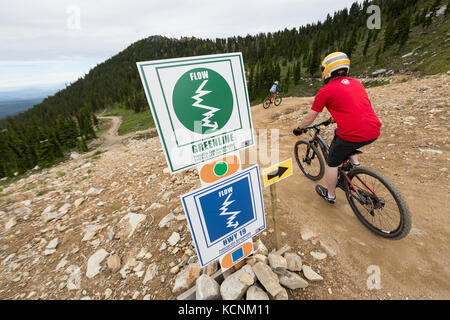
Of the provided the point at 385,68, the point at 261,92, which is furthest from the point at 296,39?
the point at 385,68

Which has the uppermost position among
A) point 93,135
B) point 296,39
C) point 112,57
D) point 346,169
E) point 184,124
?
point 112,57

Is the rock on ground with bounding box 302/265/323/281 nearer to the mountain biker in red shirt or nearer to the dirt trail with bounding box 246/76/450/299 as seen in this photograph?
the dirt trail with bounding box 246/76/450/299

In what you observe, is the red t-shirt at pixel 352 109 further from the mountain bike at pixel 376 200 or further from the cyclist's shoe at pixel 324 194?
the cyclist's shoe at pixel 324 194

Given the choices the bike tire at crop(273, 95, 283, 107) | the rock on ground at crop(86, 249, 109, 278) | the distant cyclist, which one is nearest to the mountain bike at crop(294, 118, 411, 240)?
the rock on ground at crop(86, 249, 109, 278)

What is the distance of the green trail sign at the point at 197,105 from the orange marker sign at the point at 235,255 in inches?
50.7

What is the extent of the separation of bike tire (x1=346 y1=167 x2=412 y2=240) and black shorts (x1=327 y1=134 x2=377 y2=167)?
Answer: 30cm

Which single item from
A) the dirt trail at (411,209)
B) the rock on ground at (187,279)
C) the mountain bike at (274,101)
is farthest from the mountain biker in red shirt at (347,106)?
the mountain bike at (274,101)

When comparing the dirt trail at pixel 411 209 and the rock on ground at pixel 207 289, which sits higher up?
the rock on ground at pixel 207 289

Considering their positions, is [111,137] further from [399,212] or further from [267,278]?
[399,212]

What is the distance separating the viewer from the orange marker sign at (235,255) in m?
2.21

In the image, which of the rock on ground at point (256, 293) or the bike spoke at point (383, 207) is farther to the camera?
the bike spoke at point (383, 207)

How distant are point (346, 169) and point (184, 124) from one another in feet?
10.6
